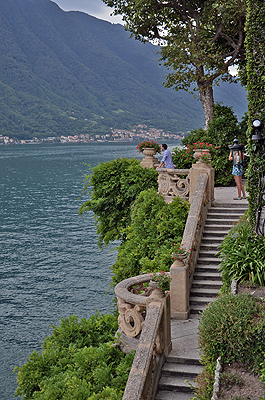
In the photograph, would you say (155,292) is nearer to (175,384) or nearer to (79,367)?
(175,384)

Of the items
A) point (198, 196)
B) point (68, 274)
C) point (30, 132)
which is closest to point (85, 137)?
point (30, 132)

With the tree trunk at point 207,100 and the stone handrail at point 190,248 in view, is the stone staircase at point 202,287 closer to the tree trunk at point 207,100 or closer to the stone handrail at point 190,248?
the stone handrail at point 190,248

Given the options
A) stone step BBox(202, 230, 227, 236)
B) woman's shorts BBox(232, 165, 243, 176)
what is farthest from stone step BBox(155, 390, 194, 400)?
woman's shorts BBox(232, 165, 243, 176)

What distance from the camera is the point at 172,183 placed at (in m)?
15.0

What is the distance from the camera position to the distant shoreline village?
574ft

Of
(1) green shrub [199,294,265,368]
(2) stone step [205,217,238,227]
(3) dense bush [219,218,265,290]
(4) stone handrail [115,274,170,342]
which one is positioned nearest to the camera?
(1) green shrub [199,294,265,368]

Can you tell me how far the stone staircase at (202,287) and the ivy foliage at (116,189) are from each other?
4853mm

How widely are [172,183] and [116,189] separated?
17.8ft

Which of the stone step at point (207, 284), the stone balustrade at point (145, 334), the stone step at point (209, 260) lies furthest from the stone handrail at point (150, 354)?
the stone step at point (209, 260)

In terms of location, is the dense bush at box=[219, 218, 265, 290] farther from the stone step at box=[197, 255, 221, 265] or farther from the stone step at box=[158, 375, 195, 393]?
the stone step at box=[197, 255, 221, 265]

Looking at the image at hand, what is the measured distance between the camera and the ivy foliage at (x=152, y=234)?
1320 cm

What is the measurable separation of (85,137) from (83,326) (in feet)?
591

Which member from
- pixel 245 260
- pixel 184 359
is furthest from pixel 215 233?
pixel 184 359

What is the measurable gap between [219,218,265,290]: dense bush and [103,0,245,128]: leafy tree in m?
15.3
